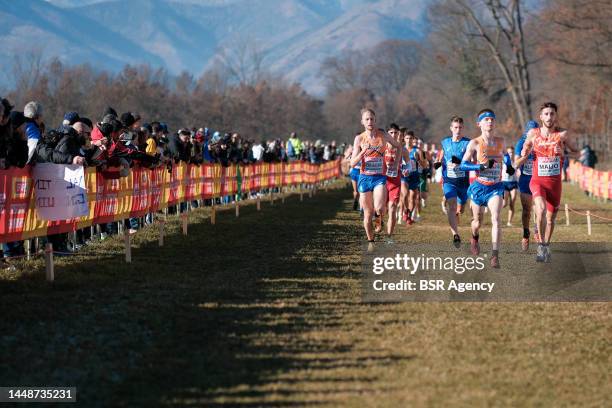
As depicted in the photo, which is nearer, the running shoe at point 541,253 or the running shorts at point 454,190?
the running shoe at point 541,253

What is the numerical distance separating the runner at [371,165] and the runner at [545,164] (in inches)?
88.0

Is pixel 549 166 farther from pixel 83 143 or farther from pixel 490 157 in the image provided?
pixel 83 143

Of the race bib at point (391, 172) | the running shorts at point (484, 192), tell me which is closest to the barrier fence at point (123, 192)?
the race bib at point (391, 172)

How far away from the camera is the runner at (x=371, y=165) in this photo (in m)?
17.2

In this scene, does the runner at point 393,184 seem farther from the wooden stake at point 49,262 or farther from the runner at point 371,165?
the wooden stake at point 49,262

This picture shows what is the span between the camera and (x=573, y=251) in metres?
18.2

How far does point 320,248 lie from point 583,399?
35.7 feet

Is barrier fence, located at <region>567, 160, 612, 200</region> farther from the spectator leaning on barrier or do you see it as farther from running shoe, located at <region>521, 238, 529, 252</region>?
the spectator leaning on barrier

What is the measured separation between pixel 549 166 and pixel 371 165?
270cm

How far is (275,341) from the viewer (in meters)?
9.61

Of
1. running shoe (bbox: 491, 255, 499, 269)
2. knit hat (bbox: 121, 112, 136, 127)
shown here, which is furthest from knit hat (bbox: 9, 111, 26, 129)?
running shoe (bbox: 491, 255, 499, 269)

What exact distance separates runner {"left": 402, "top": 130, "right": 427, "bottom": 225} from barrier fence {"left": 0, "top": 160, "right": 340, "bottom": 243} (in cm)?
442

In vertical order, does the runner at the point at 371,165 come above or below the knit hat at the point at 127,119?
below

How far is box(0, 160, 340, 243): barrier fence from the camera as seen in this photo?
12844mm
